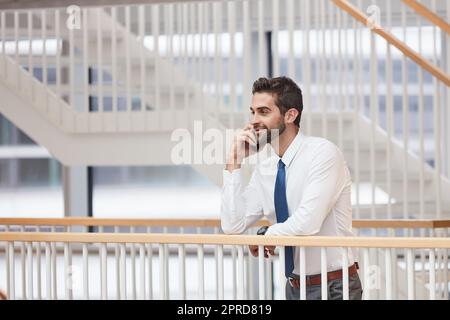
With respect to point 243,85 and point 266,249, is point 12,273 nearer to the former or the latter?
point 266,249

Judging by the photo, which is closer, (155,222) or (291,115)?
(291,115)

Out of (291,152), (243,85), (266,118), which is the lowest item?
(291,152)

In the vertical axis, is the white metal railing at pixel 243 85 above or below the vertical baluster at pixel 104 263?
above

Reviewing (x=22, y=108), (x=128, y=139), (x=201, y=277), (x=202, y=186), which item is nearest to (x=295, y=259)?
(x=201, y=277)

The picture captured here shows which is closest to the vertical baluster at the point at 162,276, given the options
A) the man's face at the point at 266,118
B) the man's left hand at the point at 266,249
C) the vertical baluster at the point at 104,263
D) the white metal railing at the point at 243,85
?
the vertical baluster at the point at 104,263

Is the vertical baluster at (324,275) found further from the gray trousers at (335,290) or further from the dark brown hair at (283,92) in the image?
the dark brown hair at (283,92)

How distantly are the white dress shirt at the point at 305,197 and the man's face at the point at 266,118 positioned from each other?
0.08 metres

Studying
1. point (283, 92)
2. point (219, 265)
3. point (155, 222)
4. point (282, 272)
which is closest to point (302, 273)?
point (282, 272)

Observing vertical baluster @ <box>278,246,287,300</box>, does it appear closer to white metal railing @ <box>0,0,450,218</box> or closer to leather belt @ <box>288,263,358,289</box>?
leather belt @ <box>288,263,358,289</box>

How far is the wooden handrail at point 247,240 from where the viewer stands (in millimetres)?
2938

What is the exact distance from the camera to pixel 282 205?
314cm

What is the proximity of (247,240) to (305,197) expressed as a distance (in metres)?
0.24

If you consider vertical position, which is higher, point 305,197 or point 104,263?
point 305,197

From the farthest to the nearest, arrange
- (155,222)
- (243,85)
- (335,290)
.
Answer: (243,85), (155,222), (335,290)
